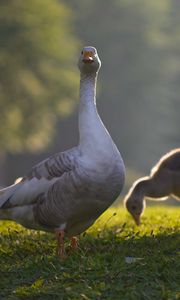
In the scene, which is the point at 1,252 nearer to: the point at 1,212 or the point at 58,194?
the point at 1,212

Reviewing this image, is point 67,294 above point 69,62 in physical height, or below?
below

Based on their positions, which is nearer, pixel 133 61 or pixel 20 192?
pixel 20 192

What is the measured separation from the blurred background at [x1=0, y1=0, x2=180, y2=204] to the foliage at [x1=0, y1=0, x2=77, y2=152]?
0.04 m

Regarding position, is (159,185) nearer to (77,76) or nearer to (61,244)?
(61,244)

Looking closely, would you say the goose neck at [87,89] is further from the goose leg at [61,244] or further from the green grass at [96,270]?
the green grass at [96,270]

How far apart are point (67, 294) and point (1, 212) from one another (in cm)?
218

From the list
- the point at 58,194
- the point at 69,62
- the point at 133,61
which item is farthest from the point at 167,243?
the point at 133,61

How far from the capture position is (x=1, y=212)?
7.88m

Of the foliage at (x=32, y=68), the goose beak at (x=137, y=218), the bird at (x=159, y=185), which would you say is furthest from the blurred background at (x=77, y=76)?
the goose beak at (x=137, y=218)

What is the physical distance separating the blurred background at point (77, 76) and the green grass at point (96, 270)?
18.0 metres

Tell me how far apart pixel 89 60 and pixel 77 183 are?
132cm

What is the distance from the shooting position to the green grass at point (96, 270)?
597 centimetres

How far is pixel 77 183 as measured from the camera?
7.07 meters

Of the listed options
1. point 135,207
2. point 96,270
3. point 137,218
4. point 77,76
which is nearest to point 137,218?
point 137,218
